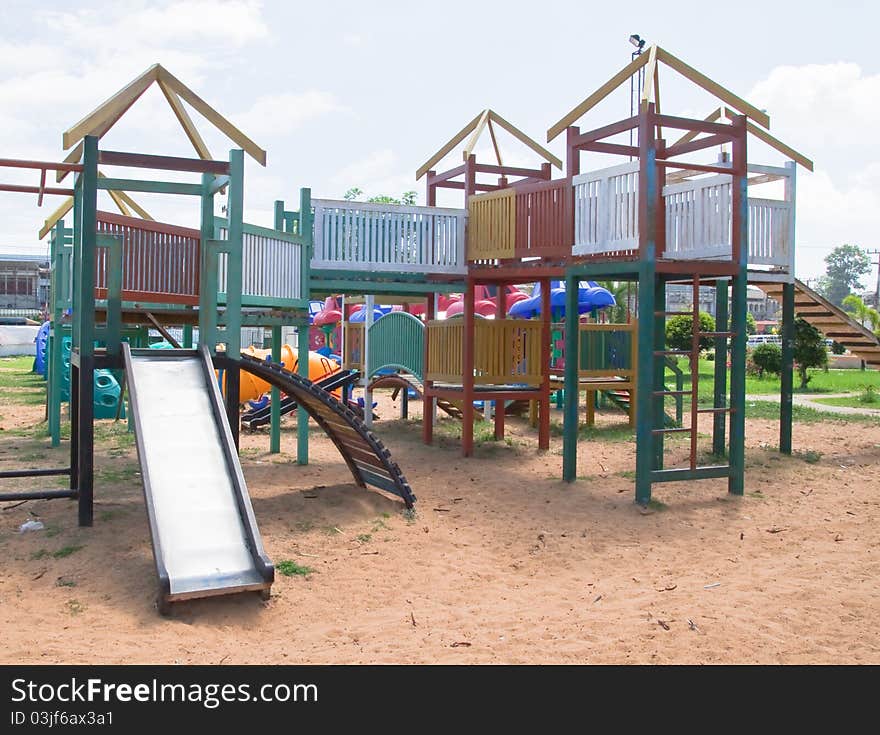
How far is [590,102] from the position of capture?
38.8 ft

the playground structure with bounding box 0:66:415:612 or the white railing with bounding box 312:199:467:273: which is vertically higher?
the white railing with bounding box 312:199:467:273

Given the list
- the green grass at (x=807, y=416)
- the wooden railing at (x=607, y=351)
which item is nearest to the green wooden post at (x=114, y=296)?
the wooden railing at (x=607, y=351)

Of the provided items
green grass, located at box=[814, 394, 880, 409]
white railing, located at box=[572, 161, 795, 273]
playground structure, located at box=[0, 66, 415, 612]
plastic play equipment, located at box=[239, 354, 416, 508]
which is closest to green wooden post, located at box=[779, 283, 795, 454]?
white railing, located at box=[572, 161, 795, 273]

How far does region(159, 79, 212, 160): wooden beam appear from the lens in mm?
11469

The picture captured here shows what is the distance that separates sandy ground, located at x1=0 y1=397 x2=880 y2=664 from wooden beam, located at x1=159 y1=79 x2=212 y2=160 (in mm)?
4138

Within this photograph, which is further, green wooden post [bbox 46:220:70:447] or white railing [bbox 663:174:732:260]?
green wooden post [bbox 46:220:70:447]

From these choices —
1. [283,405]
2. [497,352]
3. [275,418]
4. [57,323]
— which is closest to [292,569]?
[275,418]

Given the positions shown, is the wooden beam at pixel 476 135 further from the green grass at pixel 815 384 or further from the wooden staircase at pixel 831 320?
the green grass at pixel 815 384

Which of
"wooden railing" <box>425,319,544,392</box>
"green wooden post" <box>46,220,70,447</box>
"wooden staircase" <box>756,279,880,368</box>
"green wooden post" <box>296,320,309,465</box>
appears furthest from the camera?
"wooden staircase" <box>756,279,880,368</box>

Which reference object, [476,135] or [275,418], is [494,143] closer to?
[476,135]

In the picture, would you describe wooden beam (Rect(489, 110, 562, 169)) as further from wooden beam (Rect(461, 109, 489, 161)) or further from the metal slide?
the metal slide

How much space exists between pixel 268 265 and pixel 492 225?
3.65 metres
